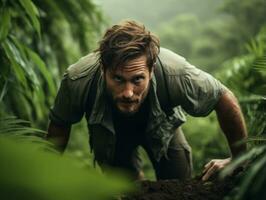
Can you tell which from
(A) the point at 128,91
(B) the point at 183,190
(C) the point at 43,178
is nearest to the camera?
(C) the point at 43,178

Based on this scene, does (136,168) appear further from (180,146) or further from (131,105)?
(131,105)

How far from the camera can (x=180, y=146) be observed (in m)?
2.99

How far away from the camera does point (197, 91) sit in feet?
7.82

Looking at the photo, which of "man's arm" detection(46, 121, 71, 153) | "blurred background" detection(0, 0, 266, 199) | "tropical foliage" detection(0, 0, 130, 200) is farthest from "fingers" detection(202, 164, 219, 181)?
"man's arm" detection(46, 121, 71, 153)

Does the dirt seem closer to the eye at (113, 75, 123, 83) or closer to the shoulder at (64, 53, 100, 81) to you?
the eye at (113, 75, 123, 83)

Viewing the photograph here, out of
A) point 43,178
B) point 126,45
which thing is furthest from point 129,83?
point 43,178

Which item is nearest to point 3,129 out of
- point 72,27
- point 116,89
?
point 116,89

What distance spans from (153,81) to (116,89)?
0.69 ft

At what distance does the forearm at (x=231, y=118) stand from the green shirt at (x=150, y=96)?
5 cm

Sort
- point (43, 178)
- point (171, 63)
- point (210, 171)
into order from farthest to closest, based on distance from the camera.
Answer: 1. point (171, 63)
2. point (210, 171)
3. point (43, 178)

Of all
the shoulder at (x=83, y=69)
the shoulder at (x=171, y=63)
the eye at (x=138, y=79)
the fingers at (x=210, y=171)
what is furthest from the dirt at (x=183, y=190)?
the shoulder at (x=83, y=69)

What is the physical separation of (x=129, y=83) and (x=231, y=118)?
579 millimetres

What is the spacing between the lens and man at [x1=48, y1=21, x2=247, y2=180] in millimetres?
2225

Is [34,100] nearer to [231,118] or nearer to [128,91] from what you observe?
[128,91]
